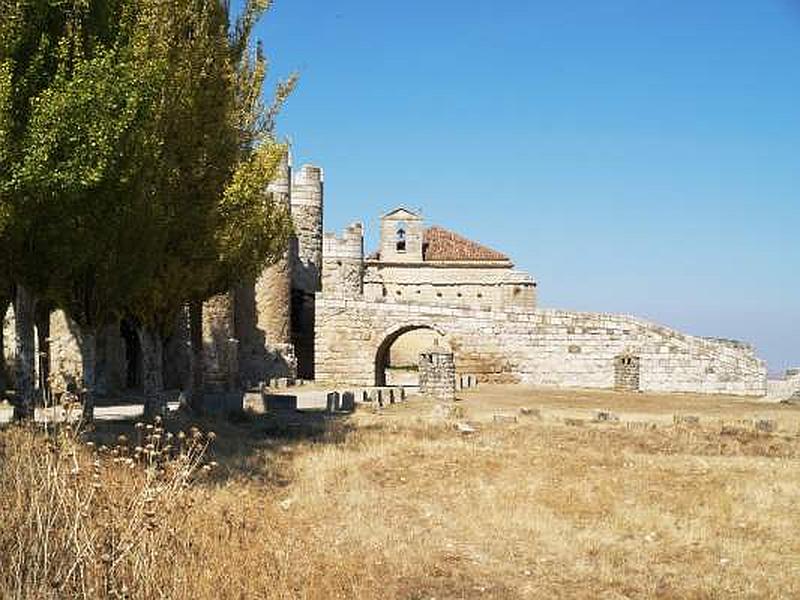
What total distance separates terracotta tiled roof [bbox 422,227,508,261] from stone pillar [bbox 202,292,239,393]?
19226 mm

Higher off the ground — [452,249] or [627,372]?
[452,249]

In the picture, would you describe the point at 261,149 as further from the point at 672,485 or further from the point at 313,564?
the point at 313,564

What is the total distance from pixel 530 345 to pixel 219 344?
424 inches

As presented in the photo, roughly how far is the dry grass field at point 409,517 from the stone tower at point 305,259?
18215mm

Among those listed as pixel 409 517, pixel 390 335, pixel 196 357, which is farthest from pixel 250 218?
pixel 390 335

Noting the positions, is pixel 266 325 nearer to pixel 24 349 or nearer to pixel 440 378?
pixel 440 378

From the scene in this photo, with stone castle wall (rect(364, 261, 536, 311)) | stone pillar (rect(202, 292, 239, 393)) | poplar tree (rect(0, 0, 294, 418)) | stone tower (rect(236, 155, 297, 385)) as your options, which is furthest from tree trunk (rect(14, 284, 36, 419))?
stone castle wall (rect(364, 261, 536, 311))

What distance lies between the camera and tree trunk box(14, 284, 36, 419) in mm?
11031

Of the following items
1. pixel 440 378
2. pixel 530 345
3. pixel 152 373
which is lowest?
pixel 440 378

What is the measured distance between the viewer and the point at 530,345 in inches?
1174

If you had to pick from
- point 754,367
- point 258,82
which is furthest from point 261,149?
point 754,367

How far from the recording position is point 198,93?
13.6m

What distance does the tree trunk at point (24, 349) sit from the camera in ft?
36.2

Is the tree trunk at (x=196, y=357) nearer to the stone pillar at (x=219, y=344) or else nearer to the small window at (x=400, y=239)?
the stone pillar at (x=219, y=344)
